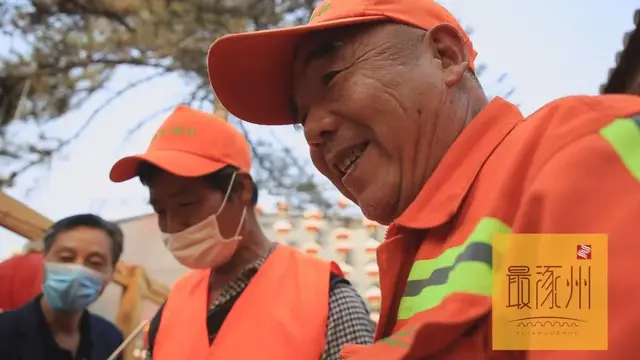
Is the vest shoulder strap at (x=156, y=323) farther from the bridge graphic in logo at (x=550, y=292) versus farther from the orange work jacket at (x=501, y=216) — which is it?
the bridge graphic in logo at (x=550, y=292)

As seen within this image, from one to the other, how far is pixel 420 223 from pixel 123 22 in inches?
233

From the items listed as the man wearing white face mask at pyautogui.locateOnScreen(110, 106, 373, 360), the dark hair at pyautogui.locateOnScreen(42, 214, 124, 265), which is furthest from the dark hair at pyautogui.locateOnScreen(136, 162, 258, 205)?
the dark hair at pyautogui.locateOnScreen(42, 214, 124, 265)

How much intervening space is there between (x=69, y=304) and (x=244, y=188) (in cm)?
93

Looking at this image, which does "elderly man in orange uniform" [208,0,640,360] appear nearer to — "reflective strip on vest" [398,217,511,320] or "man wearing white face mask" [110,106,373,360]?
"reflective strip on vest" [398,217,511,320]

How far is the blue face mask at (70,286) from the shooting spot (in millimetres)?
2729

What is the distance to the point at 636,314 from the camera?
0.61m

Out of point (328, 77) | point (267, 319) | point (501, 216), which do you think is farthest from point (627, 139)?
point (267, 319)

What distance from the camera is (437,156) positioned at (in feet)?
3.37

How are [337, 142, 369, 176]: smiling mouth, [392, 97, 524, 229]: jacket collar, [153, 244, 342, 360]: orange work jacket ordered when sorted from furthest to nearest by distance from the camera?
[153, 244, 342, 360]: orange work jacket → [337, 142, 369, 176]: smiling mouth → [392, 97, 524, 229]: jacket collar

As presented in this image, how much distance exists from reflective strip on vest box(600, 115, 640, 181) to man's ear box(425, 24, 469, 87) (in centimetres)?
37

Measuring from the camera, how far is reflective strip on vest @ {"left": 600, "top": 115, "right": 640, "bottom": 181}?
0.69 m

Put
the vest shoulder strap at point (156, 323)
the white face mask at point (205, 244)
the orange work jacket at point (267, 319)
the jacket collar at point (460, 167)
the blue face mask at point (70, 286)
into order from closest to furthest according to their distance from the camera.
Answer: the jacket collar at point (460, 167) → the orange work jacket at point (267, 319) → the vest shoulder strap at point (156, 323) → the white face mask at point (205, 244) → the blue face mask at point (70, 286)

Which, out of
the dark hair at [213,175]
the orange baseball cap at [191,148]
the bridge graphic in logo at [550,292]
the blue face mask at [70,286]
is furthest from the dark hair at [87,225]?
the bridge graphic in logo at [550,292]

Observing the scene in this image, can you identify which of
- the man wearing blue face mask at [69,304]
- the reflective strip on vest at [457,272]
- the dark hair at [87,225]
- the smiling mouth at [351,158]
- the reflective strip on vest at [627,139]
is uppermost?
→ the reflective strip on vest at [627,139]
